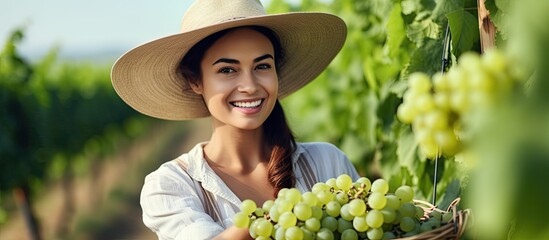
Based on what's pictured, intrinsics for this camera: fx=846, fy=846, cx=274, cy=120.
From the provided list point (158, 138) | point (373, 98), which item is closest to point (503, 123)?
point (373, 98)

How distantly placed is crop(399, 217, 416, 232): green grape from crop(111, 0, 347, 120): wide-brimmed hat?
950 mm

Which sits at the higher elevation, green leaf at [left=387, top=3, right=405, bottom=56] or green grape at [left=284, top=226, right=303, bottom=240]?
green leaf at [left=387, top=3, right=405, bottom=56]

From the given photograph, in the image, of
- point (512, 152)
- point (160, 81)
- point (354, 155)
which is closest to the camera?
point (512, 152)

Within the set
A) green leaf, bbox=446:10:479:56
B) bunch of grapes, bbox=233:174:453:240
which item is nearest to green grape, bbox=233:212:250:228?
bunch of grapes, bbox=233:174:453:240

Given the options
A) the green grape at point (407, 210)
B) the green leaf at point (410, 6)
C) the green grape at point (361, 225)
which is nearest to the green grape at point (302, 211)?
the green grape at point (361, 225)

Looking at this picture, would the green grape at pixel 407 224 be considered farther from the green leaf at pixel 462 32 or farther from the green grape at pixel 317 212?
the green leaf at pixel 462 32

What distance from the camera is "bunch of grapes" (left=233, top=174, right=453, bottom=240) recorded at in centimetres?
184

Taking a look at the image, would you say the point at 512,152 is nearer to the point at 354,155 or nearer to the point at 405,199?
the point at 405,199

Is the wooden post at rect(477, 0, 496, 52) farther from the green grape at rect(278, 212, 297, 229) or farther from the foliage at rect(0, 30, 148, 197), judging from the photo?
the foliage at rect(0, 30, 148, 197)

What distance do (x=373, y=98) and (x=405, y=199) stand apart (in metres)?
3.77

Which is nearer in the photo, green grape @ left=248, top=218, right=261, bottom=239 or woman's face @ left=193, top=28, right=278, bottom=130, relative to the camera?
green grape @ left=248, top=218, right=261, bottom=239

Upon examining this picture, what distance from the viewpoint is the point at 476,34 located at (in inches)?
102

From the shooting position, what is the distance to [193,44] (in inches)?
108

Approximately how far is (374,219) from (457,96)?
69 centimetres
